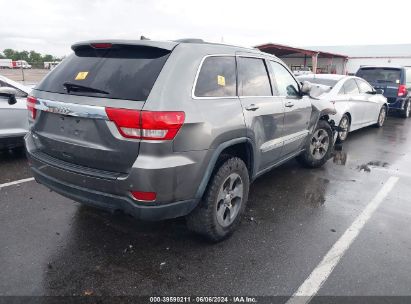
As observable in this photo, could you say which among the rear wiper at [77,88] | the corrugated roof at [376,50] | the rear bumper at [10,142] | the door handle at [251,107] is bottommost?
the rear bumper at [10,142]

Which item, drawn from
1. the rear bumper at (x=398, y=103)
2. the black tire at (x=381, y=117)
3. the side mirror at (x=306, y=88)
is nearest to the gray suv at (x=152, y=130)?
the side mirror at (x=306, y=88)

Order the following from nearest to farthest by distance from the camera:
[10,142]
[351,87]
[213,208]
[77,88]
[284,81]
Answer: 1. [77,88]
2. [213,208]
3. [284,81]
4. [10,142]
5. [351,87]

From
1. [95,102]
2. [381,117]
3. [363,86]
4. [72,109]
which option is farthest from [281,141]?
[381,117]

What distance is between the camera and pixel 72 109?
8.84 feet

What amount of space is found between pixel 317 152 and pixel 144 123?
4.04 m

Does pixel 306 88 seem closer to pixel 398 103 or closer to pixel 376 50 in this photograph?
pixel 398 103

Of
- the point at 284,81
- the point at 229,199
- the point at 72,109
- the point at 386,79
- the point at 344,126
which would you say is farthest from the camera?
the point at 386,79

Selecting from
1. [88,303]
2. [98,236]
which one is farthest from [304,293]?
[98,236]

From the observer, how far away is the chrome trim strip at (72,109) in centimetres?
257

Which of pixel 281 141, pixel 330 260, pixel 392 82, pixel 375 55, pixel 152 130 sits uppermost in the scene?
pixel 375 55

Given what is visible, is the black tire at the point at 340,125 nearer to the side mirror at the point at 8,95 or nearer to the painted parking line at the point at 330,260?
the painted parking line at the point at 330,260

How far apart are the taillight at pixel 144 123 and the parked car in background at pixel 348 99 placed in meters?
5.06

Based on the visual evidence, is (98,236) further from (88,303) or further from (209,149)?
(209,149)

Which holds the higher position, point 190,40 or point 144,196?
point 190,40
